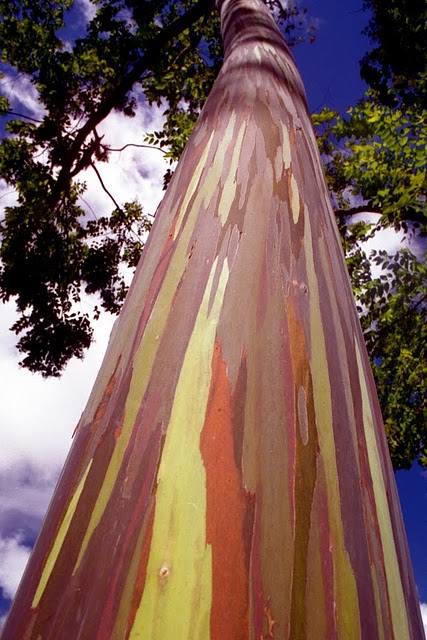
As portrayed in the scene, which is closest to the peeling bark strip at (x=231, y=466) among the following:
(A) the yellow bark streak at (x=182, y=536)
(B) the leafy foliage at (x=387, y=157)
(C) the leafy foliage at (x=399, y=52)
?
(A) the yellow bark streak at (x=182, y=536)

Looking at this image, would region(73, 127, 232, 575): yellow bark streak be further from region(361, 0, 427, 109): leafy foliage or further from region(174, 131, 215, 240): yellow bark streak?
region(361, 0, 427, 109): leafy foliage

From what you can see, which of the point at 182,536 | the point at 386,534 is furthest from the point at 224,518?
the point at 386,534

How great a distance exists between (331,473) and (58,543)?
1.20 ft

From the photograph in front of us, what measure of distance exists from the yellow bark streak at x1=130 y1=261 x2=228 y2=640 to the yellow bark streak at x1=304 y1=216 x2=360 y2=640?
16 centimetres

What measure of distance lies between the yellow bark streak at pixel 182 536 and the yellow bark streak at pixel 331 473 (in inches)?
6.3

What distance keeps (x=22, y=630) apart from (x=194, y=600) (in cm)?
21

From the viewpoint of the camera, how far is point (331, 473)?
631 millimetres

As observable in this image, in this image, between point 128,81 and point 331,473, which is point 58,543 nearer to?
point 331,473

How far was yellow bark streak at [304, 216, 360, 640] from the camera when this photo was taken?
1.73ft

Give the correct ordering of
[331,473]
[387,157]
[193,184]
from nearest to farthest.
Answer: [331,473] < [193,184] < [387,157]

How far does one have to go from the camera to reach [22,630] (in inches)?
20.8

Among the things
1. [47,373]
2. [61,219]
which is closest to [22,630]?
[47,373]

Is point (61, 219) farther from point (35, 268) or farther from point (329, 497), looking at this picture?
point (329, 497)

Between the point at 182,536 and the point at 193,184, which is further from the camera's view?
the point at 193,184
